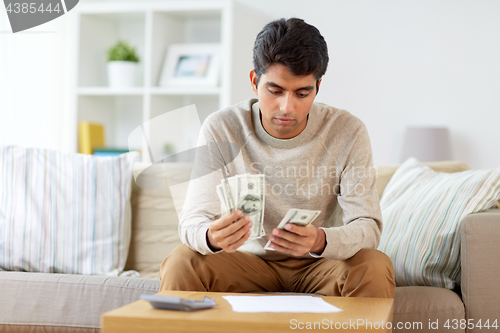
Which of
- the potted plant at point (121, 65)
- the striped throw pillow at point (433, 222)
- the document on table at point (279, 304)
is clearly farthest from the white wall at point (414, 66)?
the document on table at point (279, 304)

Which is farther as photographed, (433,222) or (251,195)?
(433,222)

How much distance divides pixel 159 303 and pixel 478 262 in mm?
1006

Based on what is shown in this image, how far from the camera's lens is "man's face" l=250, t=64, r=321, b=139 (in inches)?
60.6

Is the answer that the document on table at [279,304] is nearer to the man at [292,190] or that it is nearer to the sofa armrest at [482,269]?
the man at [292,190]

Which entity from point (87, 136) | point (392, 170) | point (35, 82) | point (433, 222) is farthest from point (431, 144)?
point (35, 82)

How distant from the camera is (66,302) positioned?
1693 millimetres

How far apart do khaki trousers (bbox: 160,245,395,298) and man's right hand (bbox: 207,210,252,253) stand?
0.53 feet

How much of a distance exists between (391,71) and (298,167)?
5.60 feet

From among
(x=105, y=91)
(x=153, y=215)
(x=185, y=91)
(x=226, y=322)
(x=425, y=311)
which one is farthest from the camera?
(x=105, y=91)

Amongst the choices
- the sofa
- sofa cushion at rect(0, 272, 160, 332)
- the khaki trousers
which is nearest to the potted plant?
the sofa

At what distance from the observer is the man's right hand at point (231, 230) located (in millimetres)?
1257

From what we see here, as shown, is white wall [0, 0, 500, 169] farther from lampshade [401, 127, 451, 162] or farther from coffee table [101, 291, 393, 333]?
coffee table [101, 291, 393, 333]

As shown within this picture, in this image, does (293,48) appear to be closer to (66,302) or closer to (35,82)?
(66,302)

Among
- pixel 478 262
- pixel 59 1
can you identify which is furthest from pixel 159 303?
pixel 59 1
